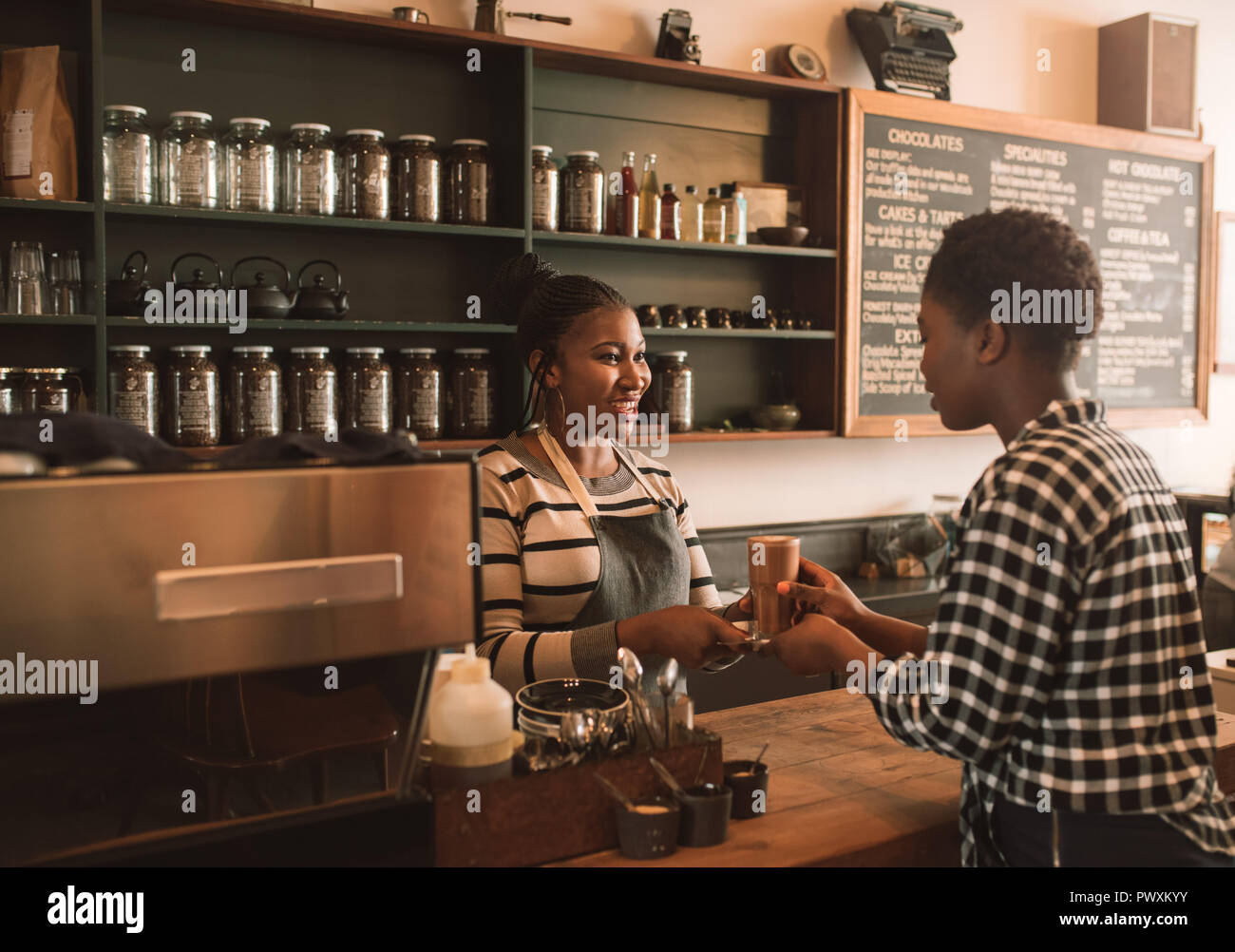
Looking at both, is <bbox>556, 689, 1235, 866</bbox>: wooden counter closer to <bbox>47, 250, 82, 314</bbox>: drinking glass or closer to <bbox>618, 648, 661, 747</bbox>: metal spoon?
<bbox>618, 648, 661, 747</bbox>: metal spoon

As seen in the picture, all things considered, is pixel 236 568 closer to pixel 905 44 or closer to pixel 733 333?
pixel 733 333

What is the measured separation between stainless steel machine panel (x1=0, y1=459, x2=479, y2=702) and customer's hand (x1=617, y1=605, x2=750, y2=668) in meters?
0.62

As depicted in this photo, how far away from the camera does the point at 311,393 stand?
2594 mm

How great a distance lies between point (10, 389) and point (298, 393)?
614mm

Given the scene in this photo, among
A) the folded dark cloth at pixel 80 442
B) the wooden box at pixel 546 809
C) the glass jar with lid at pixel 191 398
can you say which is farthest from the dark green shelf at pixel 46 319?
the wooden box at pixel 546 809

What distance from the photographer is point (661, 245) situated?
3.03 m

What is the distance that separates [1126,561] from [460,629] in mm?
714

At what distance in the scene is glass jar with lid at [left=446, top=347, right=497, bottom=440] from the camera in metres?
2.82

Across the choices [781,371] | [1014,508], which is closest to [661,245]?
[781,371]

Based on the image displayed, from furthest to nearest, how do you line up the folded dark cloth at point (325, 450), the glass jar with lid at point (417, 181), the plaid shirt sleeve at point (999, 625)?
the glass jar with lid at point (417, 181), the plaid shirt sleeve at point (999, 625), the folded dark cloth at point (325, 450)

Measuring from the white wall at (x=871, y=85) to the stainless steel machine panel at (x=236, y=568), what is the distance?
2261mm

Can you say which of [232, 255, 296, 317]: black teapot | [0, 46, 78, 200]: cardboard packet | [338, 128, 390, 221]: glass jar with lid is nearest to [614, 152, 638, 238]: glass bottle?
[338, 128, 390, 221]: glass jar with lid

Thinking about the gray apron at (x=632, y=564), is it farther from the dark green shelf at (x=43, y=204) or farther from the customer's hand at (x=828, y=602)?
the dark green shelf at (x=43, y=204)

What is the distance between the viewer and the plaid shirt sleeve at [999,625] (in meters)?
1.14
